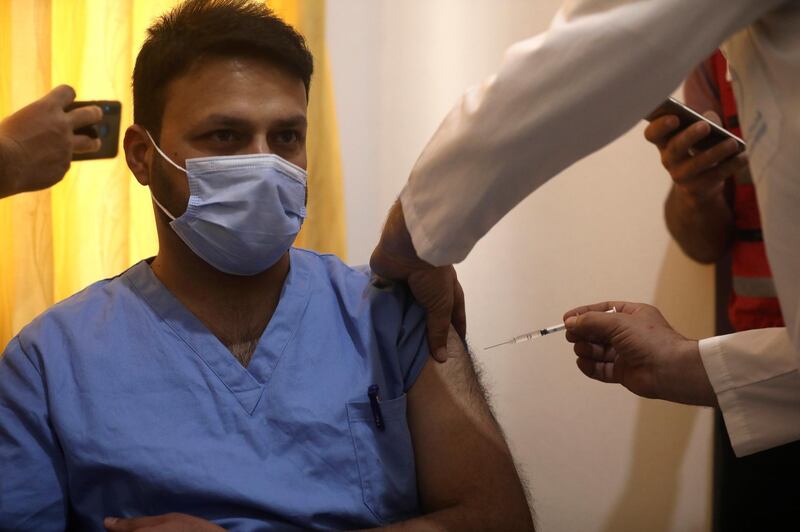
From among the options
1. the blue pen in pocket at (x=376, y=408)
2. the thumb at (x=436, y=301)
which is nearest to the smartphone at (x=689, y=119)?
the thumb at (x=436, y=301)

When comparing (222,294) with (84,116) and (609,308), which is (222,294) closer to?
(84,116)

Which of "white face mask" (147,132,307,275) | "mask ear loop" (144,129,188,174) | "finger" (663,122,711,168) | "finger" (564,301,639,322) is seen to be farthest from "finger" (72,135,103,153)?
"finger" (663,122,711,168)

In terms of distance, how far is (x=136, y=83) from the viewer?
149cm

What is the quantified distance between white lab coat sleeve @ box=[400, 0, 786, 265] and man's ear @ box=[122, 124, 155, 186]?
657 millimetres

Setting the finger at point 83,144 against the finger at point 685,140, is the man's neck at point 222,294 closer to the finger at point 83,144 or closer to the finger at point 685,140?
the finger at point 83,144

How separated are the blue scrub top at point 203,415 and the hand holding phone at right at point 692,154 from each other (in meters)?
0.55

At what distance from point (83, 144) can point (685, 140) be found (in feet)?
3.69

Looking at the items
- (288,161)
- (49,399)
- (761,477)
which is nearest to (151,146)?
(288,161)

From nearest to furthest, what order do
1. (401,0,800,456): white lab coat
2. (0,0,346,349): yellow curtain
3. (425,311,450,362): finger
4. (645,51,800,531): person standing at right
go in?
(401,0,800,456): white lab coat → (425,311,450,362): finger → (645,51,800,531): person standing at right → (0,0,346,349): yellow curtain

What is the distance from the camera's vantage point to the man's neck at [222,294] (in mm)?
1360

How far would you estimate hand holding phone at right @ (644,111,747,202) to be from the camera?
1.31 m

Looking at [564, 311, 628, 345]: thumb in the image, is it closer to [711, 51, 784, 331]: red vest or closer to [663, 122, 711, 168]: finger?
[663, 122, 711, 168]: finger

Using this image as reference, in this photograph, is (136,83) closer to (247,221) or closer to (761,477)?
(247,221)

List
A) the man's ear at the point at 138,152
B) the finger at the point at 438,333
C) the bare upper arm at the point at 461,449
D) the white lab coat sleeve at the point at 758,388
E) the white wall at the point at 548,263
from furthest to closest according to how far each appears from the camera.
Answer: the white wall at the point at 548,263
the man's ear at the point at 138,152
the finger at the point at 438,333
the bare upper arm at the point at 461,449
the white lab coat sleeve at the point at 758,388
